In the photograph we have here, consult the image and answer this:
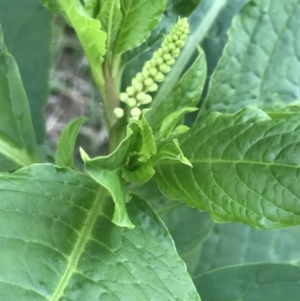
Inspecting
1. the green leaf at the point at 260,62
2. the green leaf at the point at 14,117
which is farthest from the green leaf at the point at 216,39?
the green leaf at the point at 14,117

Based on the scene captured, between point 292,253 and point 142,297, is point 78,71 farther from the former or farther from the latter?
point 142,297

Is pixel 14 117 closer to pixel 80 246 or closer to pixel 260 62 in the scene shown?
pixel 80 246

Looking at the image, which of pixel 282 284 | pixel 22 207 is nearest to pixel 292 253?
pixel 282 284

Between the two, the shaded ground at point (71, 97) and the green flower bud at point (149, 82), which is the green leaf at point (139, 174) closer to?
the green flower bud at point (149, 82)

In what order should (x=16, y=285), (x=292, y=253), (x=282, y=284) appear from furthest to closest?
(x=292, y=253)
(x=282, y=284)
(x=16, y=285)

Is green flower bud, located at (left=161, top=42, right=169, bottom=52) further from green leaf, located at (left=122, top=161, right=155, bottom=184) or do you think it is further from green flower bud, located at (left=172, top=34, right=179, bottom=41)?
green leaf, located at (left=122, top=161, right=155, bottom=184)
